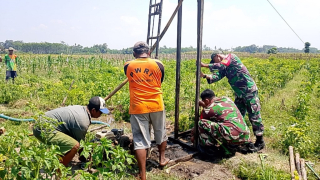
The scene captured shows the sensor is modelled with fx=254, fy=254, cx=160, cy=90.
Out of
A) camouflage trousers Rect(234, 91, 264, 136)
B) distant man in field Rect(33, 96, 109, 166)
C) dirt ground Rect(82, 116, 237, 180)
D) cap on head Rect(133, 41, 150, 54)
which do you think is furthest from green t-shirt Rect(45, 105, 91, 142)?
camouflage trousers Rect(234, 91, 264, 136)

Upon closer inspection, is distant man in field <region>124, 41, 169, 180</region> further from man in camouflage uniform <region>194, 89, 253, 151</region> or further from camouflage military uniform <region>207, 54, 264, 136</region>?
camouflage military uniform <region>207, 54, 264, 136</region>

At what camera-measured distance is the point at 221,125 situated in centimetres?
436

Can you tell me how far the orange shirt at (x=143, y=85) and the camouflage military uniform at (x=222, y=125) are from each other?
1.23 meters

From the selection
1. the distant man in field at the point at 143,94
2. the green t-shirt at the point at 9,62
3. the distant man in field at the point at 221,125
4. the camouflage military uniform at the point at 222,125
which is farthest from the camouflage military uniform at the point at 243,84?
the green t-shirt at the point at 9,62

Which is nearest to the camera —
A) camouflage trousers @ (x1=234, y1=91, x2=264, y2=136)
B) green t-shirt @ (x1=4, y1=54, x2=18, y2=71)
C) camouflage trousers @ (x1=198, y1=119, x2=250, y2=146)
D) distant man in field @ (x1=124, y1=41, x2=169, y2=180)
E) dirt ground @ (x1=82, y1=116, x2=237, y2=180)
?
distant man in field @ (x1=124, y1=41, x2=169, y2=180)

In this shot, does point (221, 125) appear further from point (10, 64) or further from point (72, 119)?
point (10, 64)

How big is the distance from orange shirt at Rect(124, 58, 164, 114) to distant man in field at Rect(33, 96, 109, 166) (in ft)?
1.54

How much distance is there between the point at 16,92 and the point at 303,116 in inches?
330

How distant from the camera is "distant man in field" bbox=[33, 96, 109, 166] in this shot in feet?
11.5

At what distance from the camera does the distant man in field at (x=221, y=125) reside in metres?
4.34

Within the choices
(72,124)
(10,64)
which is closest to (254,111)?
(72,124)

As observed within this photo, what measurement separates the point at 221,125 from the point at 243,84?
1.19m

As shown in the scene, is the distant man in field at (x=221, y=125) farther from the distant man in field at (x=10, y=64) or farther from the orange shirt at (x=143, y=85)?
the distant man in field at (x=10, y=64)

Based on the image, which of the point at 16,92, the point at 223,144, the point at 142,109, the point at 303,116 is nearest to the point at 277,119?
the point at 303,116
